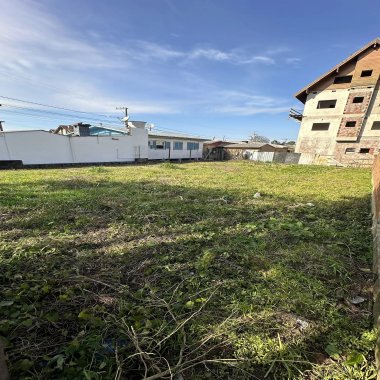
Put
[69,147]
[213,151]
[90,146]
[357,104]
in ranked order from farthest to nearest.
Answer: [213,151], [357,104], [90,146], [69,147]

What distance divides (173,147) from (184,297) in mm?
24241

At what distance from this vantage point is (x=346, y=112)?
20391mm

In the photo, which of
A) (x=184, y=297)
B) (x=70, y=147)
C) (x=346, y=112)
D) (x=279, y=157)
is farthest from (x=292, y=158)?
(x=184, y=297)

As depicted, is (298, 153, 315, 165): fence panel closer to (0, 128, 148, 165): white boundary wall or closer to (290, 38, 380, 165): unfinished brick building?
(290, 38, 380, 165): unfinished brick building

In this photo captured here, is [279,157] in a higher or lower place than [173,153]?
higher

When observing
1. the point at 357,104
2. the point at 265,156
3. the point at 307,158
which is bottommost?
the point at 265,156

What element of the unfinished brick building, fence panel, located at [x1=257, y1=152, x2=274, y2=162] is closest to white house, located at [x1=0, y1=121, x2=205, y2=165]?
fence panel, located at [x1=257, y1=152, x2=274, y2=162]

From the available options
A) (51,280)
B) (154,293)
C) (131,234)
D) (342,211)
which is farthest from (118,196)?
(342,211)

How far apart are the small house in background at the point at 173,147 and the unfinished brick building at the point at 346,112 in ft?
39.9

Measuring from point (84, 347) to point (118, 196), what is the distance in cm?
531

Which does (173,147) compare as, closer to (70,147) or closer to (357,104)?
(70,147)

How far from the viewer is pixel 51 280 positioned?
8.23 feet

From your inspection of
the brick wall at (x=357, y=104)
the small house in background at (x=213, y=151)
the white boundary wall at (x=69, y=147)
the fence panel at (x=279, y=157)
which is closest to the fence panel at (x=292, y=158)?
the fence panel at (x=279, y=157)

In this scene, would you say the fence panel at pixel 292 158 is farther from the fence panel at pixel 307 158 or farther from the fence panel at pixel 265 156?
the fence panel at pixel 265 156
